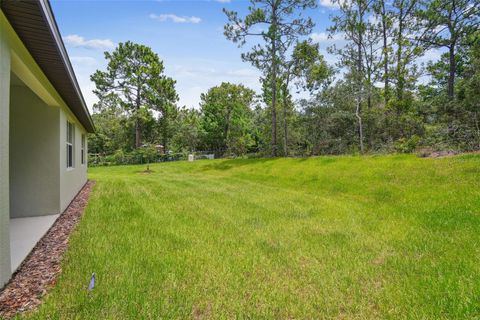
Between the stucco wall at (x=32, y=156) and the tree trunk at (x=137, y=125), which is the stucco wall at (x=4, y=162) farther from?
the tree trunk at (x=137, y=125)

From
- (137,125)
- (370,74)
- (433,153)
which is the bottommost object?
(433,153)

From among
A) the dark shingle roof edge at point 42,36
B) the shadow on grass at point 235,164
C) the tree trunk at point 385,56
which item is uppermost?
the tree trunk at point 385,56

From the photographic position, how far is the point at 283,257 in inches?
142

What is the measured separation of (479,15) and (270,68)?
11.1 m

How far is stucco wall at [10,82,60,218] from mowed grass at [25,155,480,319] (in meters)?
0.95

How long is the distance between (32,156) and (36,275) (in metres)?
3.39

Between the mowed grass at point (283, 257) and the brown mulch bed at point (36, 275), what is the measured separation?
0.15 m

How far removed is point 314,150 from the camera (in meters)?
18.3

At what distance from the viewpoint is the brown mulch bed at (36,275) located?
2482 millimetres

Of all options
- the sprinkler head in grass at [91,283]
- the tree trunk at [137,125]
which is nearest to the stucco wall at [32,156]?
the sprinkler head in grass at [91,283]

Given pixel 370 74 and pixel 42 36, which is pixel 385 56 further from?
pixel 42 36

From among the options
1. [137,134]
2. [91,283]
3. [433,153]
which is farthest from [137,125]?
[91,283]

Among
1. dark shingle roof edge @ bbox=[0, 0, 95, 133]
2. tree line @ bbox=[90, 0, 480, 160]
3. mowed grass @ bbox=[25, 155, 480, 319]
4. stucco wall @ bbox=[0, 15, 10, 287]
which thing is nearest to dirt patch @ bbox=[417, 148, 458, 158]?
tree line @ bbox=[90, 0, 480, 160]

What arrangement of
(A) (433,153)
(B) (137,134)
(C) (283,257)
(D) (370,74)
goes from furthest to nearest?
(B) (137,134) < (D) (370,74) < (A) (433,153) < (C) (283,257)
